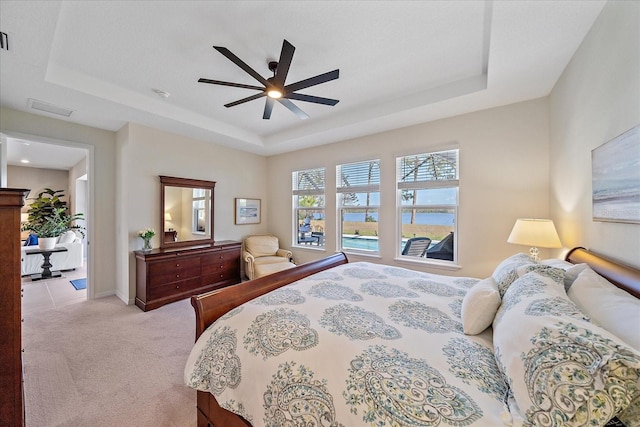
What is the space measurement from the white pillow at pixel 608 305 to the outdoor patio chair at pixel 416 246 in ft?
7.98

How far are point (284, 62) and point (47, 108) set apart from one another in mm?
3434

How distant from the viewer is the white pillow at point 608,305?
89 centimetres

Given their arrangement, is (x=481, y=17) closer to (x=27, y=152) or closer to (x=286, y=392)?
(x=286, y=392)

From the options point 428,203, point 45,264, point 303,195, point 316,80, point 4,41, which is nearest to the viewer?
point 4,41

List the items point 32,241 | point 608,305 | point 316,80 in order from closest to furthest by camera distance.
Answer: point 608,305 → point 316,80 → point 32,241

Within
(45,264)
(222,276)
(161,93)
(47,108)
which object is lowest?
(222,276)

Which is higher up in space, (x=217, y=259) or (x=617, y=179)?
(x=617, y=179)

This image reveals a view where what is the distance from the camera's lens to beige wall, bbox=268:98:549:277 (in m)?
2.90

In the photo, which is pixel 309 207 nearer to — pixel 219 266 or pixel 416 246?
pixel 219 266

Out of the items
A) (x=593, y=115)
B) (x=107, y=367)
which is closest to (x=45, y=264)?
(x=107, y=367)

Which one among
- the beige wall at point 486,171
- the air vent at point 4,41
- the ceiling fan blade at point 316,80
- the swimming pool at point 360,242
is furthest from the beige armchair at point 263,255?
the air vent at point 4,41

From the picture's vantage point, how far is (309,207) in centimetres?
508

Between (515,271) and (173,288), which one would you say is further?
(173,288)

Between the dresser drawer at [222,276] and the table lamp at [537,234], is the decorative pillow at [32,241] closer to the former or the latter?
the dresser drawer at [222,276]
